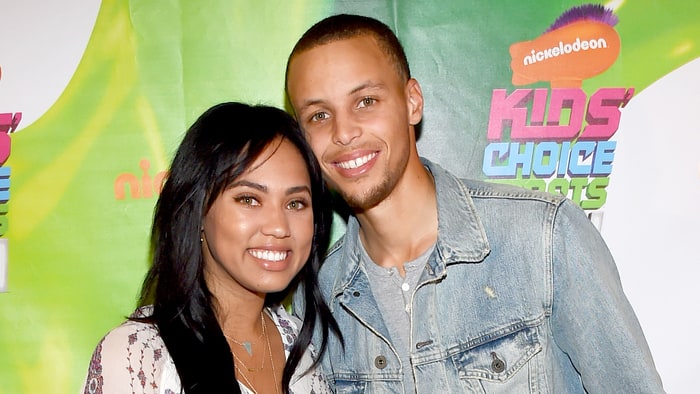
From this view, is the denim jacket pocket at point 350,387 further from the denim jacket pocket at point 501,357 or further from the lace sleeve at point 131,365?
the lace sleeve at point 131,365

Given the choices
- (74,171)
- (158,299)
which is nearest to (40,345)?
(74,171)

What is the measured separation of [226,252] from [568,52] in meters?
1.49

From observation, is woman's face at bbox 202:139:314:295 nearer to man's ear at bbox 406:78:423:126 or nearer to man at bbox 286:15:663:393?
man at bbox 286:15:663:393

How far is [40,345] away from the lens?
251cm

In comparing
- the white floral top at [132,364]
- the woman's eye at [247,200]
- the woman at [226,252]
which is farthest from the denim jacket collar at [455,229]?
the white floral top at [132,364]

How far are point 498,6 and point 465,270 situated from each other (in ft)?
3.55

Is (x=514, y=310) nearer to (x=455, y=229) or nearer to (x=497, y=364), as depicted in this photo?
(x=497, y=364)

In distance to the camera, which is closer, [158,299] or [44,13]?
[158,299]

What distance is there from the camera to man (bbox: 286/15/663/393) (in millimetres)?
1858

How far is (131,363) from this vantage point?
1680mm

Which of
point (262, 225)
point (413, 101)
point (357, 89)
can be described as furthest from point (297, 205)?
point (413, 101)

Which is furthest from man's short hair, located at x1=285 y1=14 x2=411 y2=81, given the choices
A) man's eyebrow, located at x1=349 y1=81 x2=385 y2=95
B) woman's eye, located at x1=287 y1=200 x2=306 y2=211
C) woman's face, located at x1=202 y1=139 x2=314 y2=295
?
woman's eye, located at x1=287 y1=200 x2=306 y2=211

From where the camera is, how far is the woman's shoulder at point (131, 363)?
5.44 feet

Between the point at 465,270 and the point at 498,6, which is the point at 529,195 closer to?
the point at 465,270
